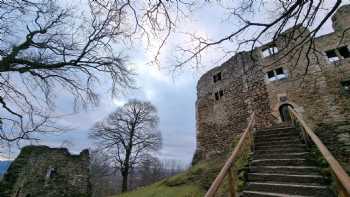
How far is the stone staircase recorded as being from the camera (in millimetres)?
3291

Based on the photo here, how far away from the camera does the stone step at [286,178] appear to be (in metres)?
3.44

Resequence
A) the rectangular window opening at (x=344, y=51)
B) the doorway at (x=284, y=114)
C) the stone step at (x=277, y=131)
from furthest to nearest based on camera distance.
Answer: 1. the doorway at (x=284, y=114)
2. the rectangular window opening at (x=344, y=51)
3. the stone step at (x=277, y=131)

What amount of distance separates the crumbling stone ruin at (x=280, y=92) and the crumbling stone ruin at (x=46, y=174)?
9056mm

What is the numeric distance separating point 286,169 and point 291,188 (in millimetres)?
771

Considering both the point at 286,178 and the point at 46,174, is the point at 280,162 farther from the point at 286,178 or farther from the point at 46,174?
the point at 46,174

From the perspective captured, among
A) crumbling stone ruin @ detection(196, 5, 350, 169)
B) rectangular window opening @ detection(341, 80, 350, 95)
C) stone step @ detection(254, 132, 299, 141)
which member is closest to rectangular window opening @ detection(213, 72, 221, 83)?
crumbling stone ruin @ detection(196, 5, 350, 169)

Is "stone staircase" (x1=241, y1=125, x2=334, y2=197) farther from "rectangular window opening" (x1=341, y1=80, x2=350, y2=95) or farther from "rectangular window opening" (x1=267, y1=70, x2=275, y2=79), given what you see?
"rectangular window opening" (x1=267, y1=70, x2=275, y2=79)

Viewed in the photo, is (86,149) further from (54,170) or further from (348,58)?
(348,58)

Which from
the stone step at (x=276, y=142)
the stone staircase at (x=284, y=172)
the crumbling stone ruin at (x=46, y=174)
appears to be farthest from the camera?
the crumbling stone ruin at (x=46, y=174)

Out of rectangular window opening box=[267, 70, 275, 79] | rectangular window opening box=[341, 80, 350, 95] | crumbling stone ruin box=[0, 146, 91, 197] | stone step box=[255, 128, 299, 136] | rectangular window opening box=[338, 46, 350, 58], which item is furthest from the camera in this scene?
rectangular window opening box=[267, 70, 275, 79]

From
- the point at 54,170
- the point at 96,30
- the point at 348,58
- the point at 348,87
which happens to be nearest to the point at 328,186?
the point at 96,30

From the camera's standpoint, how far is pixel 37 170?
11969 mm

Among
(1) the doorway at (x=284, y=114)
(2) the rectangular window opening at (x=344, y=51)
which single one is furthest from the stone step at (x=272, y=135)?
(2) the rectangular window opening at (x=344, y=51)

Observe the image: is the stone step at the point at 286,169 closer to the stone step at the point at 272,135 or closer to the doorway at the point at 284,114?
the stone step at the point at 272,135
